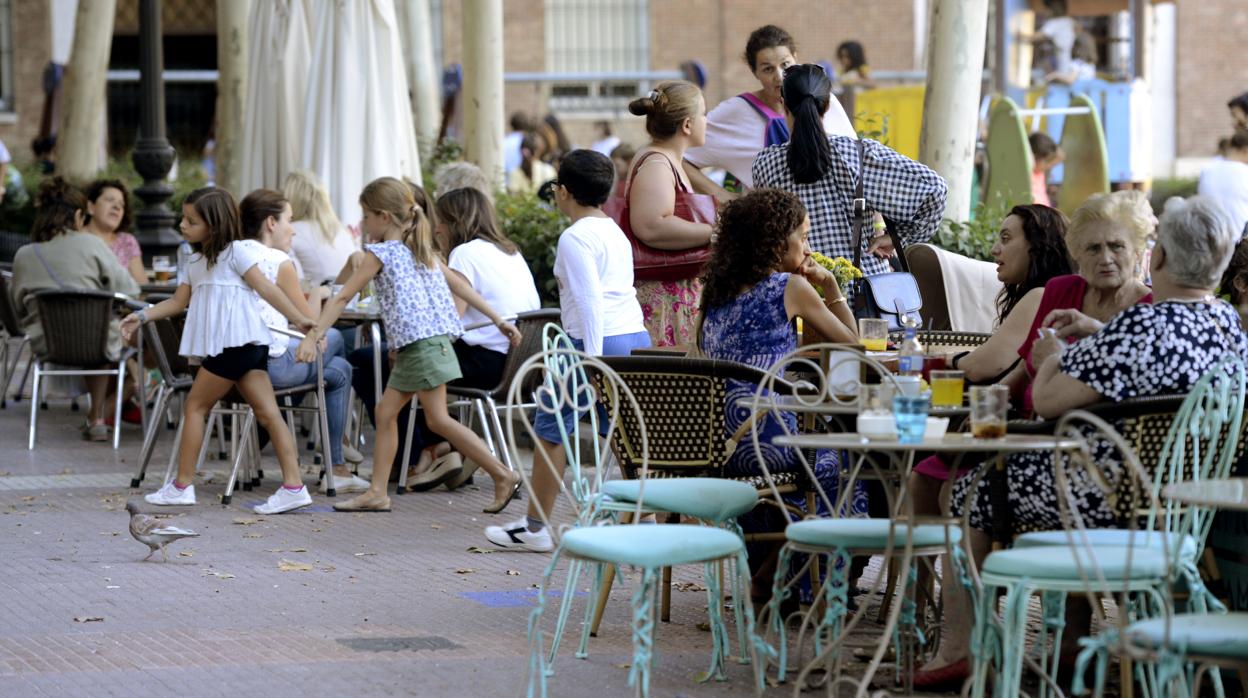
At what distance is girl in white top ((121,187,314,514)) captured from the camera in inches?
350

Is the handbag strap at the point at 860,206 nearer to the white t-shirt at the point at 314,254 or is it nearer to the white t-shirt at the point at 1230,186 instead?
the white t-shirt at the point at 314,254

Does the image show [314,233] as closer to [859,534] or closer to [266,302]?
[266,302]

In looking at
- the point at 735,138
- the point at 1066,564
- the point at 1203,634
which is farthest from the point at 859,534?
the point at 735,138

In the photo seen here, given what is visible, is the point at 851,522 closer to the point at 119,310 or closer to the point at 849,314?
the point at 849,314

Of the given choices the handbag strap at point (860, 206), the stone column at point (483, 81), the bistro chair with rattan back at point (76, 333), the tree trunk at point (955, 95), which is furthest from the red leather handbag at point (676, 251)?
the stone column at point (483, 81)

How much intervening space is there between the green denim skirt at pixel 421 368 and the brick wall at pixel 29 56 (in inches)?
936

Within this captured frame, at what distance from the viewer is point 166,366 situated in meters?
9.59

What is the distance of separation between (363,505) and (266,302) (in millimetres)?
1128

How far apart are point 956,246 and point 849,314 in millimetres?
3858

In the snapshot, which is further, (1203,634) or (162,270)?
(162,270)

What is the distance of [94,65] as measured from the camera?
63.5 ft

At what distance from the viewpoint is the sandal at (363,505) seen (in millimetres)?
8961

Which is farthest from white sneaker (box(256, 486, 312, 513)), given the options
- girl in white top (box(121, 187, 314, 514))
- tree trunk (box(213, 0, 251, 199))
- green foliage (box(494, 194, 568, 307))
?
tree trunk (box(213, 0, 251, 199))

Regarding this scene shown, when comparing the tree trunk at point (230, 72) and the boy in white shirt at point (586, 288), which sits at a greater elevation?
the tree trunk at point (230, 72)
